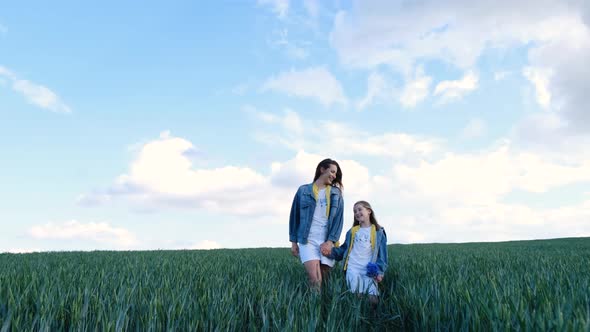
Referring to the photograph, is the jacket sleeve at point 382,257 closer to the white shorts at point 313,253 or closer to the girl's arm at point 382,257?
the girl's arm at point 382,257

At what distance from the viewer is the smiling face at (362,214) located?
18.1 feet

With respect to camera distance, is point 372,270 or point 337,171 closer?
point 372,270

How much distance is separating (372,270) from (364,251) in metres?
0.30

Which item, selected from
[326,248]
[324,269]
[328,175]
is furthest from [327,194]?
[324,269]

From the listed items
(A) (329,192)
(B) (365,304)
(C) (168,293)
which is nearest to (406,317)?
(B) (365,304)

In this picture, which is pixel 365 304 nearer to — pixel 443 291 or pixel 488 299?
pixel 443 291

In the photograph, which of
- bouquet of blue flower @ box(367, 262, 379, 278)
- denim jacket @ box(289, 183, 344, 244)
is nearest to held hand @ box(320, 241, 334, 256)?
denim jacket @ box(289, 183, 344, 244)

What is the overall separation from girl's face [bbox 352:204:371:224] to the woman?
0.29 m

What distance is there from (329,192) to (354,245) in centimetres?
77

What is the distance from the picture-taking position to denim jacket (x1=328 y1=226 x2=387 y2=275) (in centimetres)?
536

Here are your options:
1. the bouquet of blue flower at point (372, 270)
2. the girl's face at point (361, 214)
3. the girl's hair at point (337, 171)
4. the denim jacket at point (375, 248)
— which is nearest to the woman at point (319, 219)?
the girl's hair at point (337, 171)

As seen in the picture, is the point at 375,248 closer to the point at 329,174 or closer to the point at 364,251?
the point at 364,251

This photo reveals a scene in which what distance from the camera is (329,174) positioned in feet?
18.8

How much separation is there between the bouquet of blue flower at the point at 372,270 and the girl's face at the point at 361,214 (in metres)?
0.57
